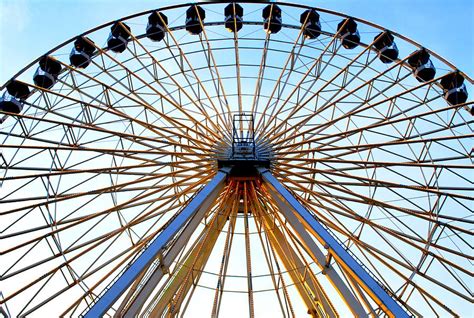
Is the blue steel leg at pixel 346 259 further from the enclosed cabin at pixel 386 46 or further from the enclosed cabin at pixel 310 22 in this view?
the enclosed cabin at pixel 310 22

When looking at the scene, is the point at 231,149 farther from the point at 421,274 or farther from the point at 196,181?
the point at 421,274

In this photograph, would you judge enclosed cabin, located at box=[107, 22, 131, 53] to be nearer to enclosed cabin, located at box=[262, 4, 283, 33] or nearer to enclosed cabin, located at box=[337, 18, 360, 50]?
enclosed cabin, located at box=[262, 4, 283, 33]

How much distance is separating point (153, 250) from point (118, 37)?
450 inches

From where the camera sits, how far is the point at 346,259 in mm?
12305

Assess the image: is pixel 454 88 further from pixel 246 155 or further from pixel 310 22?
pixel 246 155

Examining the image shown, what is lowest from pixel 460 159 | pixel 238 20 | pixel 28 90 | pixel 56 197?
pixel 56 197

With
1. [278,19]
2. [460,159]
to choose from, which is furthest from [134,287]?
[278,19]

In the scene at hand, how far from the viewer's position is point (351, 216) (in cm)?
1695

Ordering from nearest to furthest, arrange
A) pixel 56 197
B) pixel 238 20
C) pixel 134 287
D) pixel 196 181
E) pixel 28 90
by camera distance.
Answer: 1. pixel 134 287
2. pixel 56 197
3. pixel 196 181
4. pixel 28 90
5. pixel 238 20

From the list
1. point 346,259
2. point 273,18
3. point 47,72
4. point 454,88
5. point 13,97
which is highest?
point 273,18

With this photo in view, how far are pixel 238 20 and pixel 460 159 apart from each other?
10.3m

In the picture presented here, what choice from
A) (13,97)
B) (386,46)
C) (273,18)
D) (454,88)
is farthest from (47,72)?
(454,88)

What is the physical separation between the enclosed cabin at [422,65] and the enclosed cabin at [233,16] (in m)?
7.02

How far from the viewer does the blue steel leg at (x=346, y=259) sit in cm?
1110
